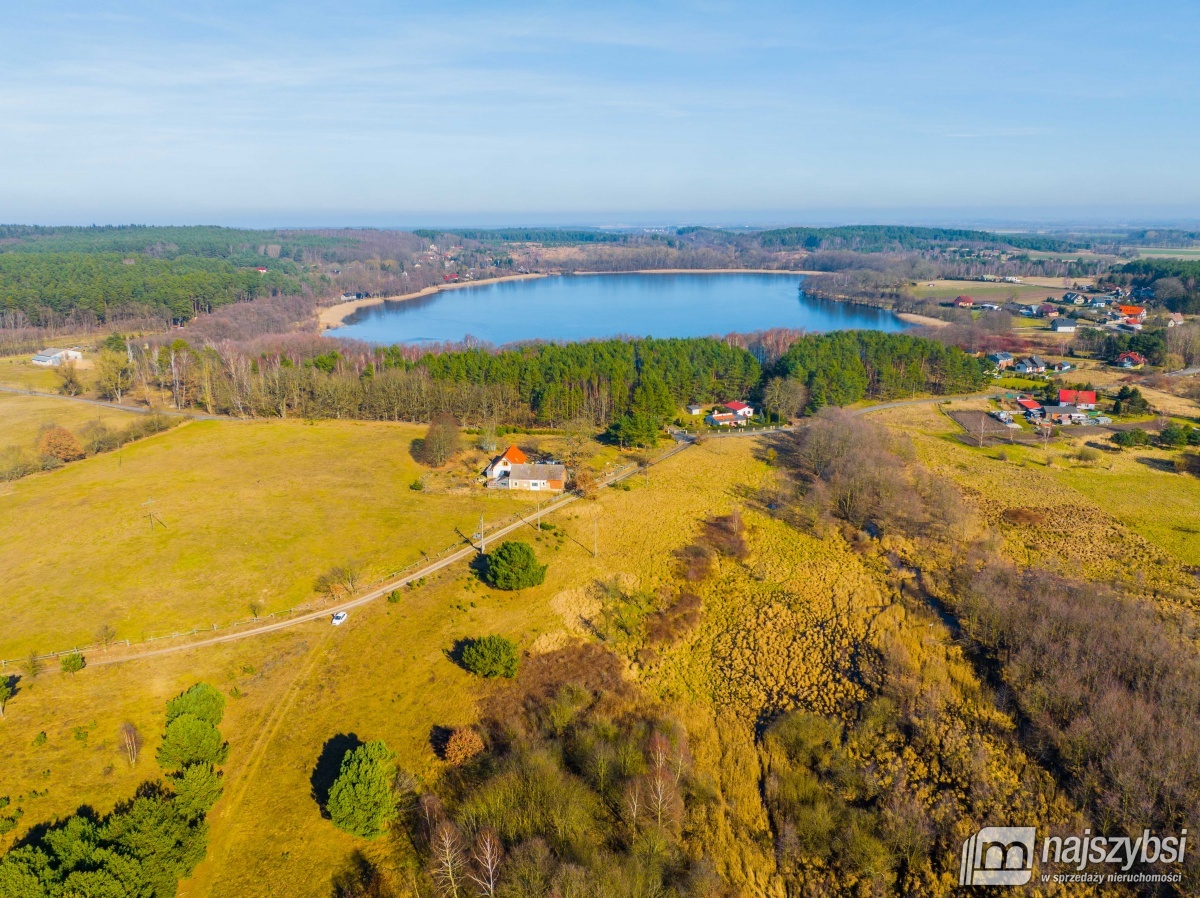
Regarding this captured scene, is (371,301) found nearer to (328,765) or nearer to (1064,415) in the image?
(1064,415)

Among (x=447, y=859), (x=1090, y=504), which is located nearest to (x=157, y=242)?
(x=447, y=859)

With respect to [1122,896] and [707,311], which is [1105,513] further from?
[707,311]

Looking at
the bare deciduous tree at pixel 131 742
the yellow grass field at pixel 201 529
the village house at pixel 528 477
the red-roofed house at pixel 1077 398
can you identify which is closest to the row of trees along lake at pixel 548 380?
the red-roofed house at pixel 1077 398

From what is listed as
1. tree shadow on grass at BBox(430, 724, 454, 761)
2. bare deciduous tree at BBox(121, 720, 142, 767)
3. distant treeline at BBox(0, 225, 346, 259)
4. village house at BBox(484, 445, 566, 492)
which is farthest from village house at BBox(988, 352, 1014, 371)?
distant treeline at BBox(0, 225, 346, 259)

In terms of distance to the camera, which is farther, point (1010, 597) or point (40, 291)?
point (40, 291)

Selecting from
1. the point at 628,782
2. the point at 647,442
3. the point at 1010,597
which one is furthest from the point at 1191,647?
the point at 647,442

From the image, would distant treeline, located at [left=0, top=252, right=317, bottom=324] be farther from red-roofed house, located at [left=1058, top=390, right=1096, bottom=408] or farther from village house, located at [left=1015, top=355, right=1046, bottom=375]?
village house, located at [left=1015, top=355, right=1046, bottom=375]

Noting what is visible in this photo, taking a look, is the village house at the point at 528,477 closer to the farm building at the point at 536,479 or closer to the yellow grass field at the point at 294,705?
the farm building at the point at 536,479
